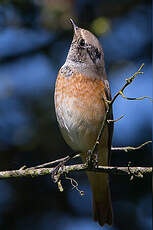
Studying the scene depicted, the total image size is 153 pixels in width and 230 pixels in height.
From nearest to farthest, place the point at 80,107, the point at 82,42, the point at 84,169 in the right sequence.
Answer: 1. the point at 84,169
2. the point at 80,107
3. the point at 82,42

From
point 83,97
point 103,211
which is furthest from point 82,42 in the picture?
point 103,211

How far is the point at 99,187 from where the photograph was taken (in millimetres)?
5082

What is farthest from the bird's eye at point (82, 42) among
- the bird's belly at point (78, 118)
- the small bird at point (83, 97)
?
the bird's belly at point (78, 118)

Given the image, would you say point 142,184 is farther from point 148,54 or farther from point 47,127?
point 148,54

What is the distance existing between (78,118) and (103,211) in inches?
52.1

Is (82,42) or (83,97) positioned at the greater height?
(82,42)

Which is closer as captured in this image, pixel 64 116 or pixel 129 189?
pixel 64 116

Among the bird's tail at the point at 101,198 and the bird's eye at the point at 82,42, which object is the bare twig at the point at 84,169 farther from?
the bird's eye at the point at 82,42

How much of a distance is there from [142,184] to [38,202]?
1416mm

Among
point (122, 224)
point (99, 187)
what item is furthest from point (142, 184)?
point (99, 187)

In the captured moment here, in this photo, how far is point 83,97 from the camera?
4.31m

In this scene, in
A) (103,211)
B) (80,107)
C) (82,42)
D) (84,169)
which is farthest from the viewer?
(103,211)

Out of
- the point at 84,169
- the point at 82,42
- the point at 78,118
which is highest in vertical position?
the point at 82,42

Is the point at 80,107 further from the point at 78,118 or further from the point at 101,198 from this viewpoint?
the point at 101,198
